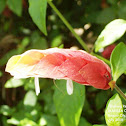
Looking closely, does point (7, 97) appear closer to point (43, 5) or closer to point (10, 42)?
point (10, 42)

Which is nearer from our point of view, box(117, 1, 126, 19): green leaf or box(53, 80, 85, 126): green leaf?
box(53, 80, 85, 126): green leaf

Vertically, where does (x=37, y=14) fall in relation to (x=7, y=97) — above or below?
above

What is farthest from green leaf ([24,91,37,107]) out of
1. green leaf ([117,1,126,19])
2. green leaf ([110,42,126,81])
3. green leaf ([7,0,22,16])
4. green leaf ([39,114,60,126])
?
green leaf ([110,42,126,81])

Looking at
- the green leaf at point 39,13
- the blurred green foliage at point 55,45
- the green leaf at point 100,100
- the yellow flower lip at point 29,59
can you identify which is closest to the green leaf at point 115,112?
the blurred green foliage at point 55,45

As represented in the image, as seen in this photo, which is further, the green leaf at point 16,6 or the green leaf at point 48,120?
the green leaf at point 16,6

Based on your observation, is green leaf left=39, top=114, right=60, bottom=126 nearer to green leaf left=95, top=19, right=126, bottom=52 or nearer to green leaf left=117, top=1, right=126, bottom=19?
green leaf left=95, top=19, right=126, bottom=52

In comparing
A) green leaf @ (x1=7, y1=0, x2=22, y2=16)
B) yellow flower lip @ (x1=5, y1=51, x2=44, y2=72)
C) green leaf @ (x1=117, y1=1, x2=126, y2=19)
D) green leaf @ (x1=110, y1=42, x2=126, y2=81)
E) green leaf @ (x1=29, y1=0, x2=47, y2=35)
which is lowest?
green leaf @ (x1=117, y1=1, x2=126, y2=19)

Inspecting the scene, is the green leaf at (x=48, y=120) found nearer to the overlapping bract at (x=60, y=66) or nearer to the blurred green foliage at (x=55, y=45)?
the blurred green foliage at (x=55, y=45)

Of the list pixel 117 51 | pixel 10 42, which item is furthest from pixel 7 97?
pixel 117 51
